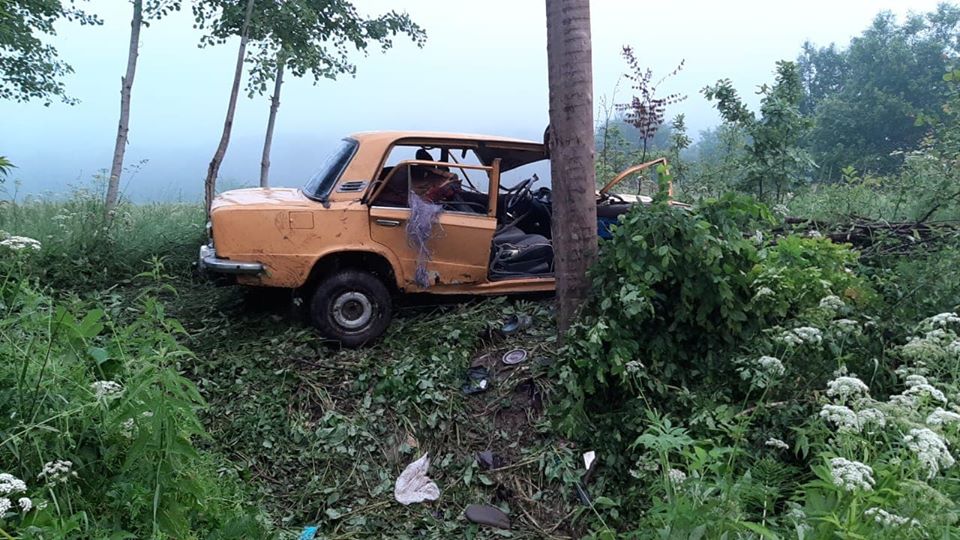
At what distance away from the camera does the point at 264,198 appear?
561 cm

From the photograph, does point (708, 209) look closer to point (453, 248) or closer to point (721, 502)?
point (453, 248)

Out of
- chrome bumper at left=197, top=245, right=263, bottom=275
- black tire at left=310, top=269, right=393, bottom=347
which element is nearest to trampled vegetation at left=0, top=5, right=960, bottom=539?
black tire at left=310, top=269, right=393, bottom=347

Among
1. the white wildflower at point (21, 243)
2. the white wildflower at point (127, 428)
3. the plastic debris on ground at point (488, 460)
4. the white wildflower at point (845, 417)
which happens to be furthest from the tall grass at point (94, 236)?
the white wildflower at point (845, 417)

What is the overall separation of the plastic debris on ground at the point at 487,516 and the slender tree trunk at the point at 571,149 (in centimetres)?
143

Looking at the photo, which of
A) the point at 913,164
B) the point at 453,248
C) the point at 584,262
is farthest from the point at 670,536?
the point at 913,164

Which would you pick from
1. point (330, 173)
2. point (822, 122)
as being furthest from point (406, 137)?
point (822, 122)

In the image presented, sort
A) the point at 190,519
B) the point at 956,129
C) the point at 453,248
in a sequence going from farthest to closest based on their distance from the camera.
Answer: the point at 956,129
the point at 453,248
the point at 190,519

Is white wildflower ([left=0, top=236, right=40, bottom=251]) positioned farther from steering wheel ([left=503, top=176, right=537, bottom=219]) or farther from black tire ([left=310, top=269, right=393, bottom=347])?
steering wheel ([left=503, top=176, right=537, bottom=219])

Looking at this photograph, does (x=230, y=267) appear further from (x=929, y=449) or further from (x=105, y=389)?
(x=929, y=449)

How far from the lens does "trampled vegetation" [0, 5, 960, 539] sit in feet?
8.54

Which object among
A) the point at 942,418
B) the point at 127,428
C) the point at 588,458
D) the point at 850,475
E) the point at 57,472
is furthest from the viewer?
the point at 588,458

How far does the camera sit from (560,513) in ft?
13.0

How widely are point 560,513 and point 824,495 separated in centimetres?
177

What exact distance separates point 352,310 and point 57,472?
9.77 feet
